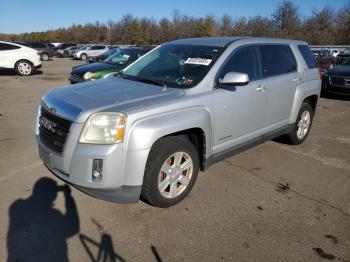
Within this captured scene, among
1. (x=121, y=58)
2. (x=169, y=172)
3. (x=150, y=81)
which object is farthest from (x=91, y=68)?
(x=169, y=172)

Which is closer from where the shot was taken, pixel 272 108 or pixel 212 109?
pixel 212 109

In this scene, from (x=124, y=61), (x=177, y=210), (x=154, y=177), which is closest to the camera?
(x=154, y=177)

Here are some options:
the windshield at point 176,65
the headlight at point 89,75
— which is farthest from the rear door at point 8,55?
the windshield at point 176,65

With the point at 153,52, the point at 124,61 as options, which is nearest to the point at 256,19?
the point at 124,61

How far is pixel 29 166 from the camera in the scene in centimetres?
474

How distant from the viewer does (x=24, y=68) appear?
16203 mm

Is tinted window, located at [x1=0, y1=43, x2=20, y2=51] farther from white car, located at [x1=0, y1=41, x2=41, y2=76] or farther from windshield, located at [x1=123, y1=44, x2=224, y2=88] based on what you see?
windshield, located at [x1=123, y1=44, x2=224, y2=88]

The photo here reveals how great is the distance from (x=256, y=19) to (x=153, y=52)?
63074 millimetres

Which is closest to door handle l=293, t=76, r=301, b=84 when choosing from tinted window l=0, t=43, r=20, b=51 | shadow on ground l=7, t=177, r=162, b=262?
shadow on ground l=7, t=177, r=162, b=262

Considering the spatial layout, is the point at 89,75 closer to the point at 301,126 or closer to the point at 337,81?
the point at 301,126

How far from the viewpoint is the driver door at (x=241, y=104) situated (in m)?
4.02

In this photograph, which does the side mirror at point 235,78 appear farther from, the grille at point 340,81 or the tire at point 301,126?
the grille at point 340,81

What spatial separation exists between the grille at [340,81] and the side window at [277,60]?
6660mm

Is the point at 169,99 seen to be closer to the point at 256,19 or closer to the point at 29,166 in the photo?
the point at 29,166
